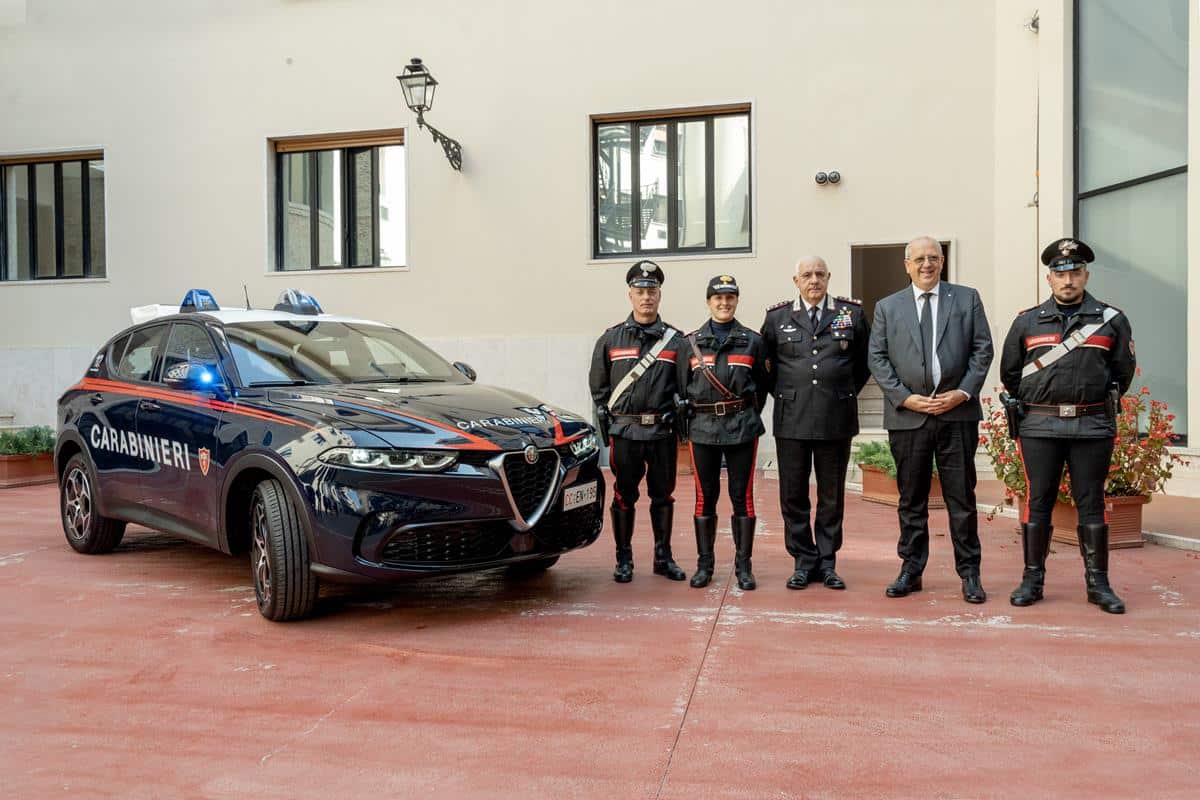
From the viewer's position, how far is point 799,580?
5875mm

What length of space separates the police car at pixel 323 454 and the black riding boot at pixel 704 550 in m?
0.66

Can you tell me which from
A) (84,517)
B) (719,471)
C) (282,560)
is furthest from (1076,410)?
(84,517)

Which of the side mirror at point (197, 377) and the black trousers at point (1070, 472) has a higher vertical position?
the side mirror at point (197, 377)

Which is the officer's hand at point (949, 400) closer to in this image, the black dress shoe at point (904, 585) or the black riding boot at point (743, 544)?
the black dress shoe at point (904, 585)

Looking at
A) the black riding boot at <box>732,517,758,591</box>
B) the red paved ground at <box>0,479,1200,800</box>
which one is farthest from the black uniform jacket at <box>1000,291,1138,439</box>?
the black riding boot at <box>732,517,758,591</box>

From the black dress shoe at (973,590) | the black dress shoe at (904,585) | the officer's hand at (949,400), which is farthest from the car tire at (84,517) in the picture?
the black dress shoe at (973,590)

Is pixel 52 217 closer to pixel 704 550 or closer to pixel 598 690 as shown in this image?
pixel 704 550

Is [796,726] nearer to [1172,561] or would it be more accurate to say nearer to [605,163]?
[1172,561]

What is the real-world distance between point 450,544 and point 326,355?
1.65m

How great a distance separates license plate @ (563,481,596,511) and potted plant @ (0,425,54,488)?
870 cm

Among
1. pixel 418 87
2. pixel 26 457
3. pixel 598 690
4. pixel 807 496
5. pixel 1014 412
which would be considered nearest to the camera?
pixel 598 690

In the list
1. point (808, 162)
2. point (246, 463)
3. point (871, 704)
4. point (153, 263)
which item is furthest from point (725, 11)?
point (871, 704)

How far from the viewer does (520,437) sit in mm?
5129

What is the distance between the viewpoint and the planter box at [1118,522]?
7.04 meters
